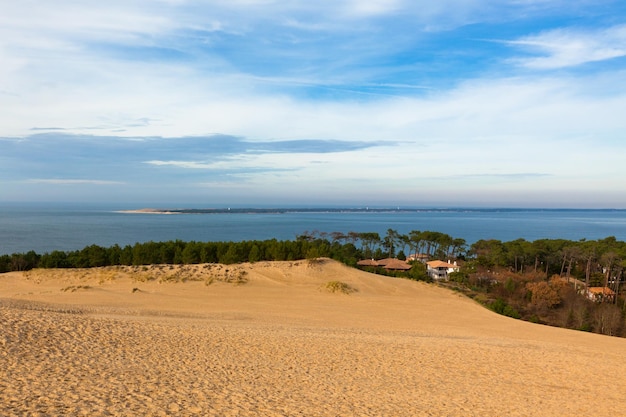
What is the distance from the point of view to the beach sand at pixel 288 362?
334 inches

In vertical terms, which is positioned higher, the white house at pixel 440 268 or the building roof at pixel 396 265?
the building roof at pixel 396 265

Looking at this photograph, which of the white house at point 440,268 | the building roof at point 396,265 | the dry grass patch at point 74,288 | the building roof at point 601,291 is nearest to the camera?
the dry grass patch at point 74,288

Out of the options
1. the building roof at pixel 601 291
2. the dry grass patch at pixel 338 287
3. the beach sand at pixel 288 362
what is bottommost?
the building roof at pixel 601 291

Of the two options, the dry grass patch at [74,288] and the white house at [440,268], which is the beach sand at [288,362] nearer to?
the dry grass patch at [74,288]

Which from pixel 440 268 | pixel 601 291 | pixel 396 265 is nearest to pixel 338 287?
pixel 396 265

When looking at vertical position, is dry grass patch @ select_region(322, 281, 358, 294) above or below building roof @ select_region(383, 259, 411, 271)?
above

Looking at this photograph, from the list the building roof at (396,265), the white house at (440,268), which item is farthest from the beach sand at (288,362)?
the white house at (440,268)

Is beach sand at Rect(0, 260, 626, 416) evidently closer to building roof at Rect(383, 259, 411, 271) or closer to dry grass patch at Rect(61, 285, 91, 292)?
dry grass patch at Rect(61, 285, 91, 292)

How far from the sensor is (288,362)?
12.3 metres

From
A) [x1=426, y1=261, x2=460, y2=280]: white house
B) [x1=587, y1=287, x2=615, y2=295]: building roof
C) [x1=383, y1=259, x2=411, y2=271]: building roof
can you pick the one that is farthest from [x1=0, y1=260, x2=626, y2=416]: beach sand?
[x1=426, y1=261, x2=460, y2=280]: white house

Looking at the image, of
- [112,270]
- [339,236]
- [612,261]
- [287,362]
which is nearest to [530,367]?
[287,362]

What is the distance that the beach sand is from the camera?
8.49 m

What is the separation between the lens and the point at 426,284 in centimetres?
3266

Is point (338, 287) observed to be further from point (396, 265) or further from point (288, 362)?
point (396, 265)
